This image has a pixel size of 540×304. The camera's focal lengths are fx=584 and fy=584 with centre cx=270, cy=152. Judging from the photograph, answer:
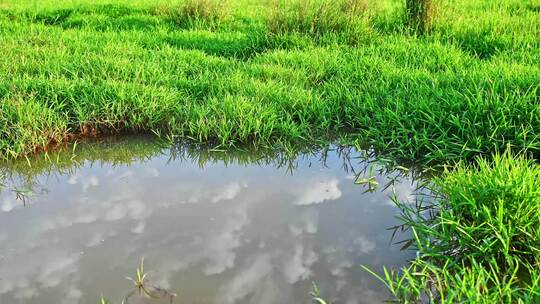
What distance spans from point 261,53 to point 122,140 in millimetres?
2330

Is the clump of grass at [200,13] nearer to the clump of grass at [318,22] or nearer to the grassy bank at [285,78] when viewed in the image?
the grassy bank at [285,78]

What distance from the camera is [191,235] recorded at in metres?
3.40

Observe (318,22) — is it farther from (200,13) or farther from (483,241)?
(483,241)

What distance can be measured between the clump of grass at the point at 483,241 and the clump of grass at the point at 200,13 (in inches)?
212

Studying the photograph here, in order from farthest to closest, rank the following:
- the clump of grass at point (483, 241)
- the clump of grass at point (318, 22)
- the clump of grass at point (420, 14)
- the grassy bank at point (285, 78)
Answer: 1. the clump of grass at point (420, 14)
2. the clump of grass at point (318, 22)
3. the grassy bank at point (285, 78)
4. the clump of grass at point (483, 241)

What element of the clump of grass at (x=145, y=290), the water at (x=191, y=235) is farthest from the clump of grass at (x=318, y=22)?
the clump of grass at (x=145, y=290)

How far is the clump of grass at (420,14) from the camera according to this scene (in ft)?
23.2

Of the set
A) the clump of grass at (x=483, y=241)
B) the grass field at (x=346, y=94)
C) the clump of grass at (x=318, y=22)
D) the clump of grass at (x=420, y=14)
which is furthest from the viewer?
the clump of grass at (x=420, y=14)

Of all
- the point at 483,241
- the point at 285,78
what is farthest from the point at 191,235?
the point at 285,78

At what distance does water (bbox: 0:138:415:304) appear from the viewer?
295 cm

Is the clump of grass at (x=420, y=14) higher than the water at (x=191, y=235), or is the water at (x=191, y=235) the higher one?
the clump of grass at (x=420, y=14)

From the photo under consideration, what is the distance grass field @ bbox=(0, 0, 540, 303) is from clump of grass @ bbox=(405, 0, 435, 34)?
0.14ft

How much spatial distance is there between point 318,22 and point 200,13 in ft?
6.17

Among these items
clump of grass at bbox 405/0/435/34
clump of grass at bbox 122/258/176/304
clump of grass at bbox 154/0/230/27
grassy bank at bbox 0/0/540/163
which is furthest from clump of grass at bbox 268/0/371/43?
clump of grass at bbox 122/258/176/304
